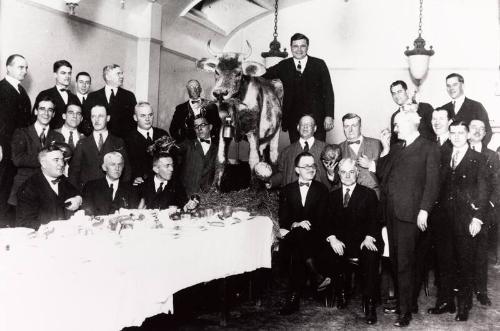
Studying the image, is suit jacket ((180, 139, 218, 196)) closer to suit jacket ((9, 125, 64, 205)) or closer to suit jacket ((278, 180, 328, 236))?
suit jacket ((278, 180, 328, 236))

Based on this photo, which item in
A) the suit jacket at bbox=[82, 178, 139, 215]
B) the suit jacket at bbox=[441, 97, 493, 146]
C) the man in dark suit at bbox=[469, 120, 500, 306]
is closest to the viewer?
the suit jacket at bbox=[82, 178, 139, 215]

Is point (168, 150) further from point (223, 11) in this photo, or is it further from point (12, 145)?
point (223, 11)

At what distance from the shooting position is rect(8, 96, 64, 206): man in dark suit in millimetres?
4664

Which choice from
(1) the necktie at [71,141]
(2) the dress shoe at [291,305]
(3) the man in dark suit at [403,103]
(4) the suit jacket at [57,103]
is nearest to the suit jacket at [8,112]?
(4) the suit jacket at [57,103]

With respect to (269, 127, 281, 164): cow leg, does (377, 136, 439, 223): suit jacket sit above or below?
below

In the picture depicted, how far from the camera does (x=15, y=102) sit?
500 centimetres

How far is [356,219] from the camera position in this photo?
4.70 meters

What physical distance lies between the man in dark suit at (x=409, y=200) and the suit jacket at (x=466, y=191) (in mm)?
316

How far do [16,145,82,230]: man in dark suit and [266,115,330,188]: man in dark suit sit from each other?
2.08m

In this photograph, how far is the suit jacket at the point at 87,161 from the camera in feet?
16.0

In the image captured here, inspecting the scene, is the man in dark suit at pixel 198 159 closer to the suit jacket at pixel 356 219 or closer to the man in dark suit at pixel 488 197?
the suit jacket at pixel 356 219

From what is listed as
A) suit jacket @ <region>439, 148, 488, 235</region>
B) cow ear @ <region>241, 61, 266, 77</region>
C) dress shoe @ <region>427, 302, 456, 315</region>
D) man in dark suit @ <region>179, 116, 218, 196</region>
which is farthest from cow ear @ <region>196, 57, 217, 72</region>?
dress shoe @ <region>427, 302, 456, 315</region>

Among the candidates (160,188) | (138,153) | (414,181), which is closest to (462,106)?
(414,181)

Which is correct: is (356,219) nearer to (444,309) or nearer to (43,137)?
(444,309)
